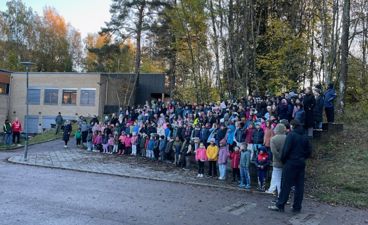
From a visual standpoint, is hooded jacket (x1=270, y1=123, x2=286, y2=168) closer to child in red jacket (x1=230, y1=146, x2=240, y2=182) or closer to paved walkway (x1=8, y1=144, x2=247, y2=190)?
paved walkway (x1=8, y1=144, x2=247, y2=190)

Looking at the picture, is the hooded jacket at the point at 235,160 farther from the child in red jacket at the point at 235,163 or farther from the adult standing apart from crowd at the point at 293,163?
the adult standing apart from crowd at the point at 293,163

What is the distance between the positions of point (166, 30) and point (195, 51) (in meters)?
3.10

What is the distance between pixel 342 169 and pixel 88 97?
2971cm

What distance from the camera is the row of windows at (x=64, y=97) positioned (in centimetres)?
3916

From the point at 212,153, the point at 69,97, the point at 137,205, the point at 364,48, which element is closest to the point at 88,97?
the point at 69,97

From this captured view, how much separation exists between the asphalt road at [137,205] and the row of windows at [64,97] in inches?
1023

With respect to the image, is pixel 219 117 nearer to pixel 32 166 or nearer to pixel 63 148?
pixel 32 166

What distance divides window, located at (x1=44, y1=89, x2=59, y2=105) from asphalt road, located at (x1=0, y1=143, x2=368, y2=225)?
27.9 meters

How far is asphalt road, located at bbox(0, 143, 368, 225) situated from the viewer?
8422mm

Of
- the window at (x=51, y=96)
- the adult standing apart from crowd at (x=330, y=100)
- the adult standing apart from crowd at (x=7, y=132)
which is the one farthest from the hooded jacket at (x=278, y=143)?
the window at (x=51, y=96)

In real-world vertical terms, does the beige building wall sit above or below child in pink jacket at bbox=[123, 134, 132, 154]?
above

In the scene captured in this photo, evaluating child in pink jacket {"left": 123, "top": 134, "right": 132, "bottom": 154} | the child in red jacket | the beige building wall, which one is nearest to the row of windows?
the beige building wall

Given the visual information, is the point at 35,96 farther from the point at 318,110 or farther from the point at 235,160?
the point at 318,110

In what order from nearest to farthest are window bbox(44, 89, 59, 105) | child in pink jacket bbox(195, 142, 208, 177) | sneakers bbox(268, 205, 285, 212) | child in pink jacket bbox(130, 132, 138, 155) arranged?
sneakers bbox(268, 205, 285, 212) < child in pink jacket bbox(195, 142, 208, 177) < child in pink jacket bbox(130, 132, 138, 155) < window bbox(44, 89, 59, 105)
